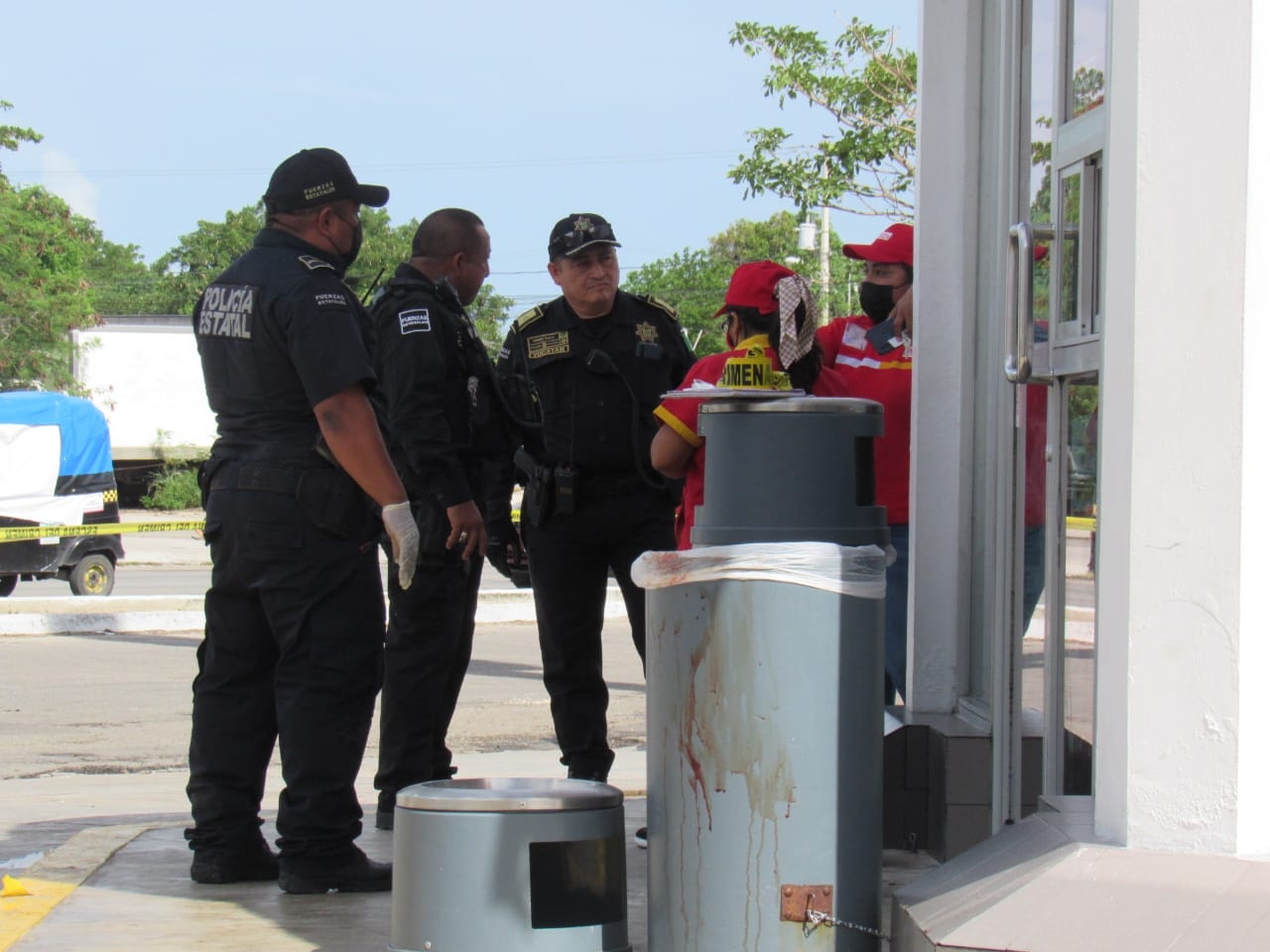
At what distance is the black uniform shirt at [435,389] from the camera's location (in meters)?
5.29

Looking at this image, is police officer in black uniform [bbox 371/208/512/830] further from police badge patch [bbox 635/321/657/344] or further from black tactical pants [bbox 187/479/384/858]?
black tactical pants [bbox 187/479/384/858]

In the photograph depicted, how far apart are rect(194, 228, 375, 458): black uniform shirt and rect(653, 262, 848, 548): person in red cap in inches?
Result: 33.4

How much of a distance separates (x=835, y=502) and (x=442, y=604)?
2190 millimetres

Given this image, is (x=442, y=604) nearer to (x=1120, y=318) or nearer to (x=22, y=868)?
(x=22, y=868)

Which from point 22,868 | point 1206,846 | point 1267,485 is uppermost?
point 1267,485

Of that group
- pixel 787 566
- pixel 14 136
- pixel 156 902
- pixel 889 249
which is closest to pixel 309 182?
pixel 889 249

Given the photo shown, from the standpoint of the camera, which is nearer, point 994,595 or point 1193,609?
point 1193,609

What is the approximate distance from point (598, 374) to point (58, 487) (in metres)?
14.1

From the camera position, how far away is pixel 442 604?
5.39 metres

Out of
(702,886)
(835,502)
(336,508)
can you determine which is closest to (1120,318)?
(835,502)

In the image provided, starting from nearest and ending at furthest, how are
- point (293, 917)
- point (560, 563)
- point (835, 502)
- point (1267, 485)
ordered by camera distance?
point (1267, 485)
point (835, 502)
point (293, 917)
point (560, 563)

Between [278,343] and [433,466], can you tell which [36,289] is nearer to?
[433,466]

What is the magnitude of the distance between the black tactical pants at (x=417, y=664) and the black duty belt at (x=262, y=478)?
87 centimetres

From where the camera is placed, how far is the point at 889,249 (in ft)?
17.5
